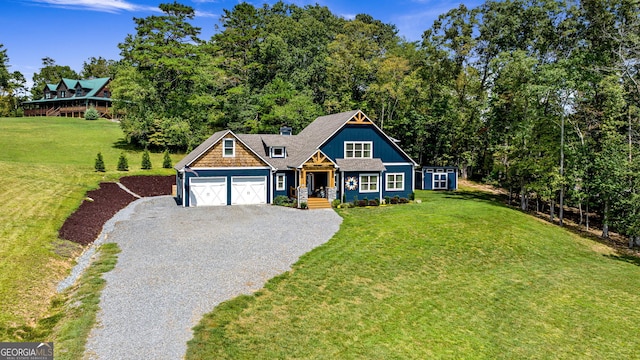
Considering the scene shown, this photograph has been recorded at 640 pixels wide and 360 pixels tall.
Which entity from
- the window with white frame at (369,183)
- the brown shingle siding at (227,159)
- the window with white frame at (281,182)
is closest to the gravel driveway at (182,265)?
the brown shingle siding at (227,159)

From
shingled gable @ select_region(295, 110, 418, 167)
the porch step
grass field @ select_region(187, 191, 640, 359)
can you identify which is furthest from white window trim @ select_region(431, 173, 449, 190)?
grass field @ select_region(187, 191, 640, 359)

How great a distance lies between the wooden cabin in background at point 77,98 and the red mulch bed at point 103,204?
4831 centimetres

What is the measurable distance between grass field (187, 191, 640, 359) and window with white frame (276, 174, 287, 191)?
34.4ft

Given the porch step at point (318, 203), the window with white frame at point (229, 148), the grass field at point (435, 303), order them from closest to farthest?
1. the grass field at point (435, 303)
2. the porch step at point (318, 203)
3. the window with white frame at point (229, 148)

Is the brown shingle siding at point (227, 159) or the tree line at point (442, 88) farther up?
the tree line at point (442, 88)

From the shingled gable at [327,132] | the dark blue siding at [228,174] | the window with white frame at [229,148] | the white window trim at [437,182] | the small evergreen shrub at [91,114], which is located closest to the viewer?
the dark blue siding at [228,174]

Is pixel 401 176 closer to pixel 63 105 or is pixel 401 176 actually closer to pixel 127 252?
pixel 127 252

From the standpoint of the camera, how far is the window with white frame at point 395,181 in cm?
3260

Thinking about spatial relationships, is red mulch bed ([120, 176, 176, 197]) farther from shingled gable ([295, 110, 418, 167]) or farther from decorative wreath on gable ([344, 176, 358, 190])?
decorative wreath on gable ([344, 176, 358, 190])

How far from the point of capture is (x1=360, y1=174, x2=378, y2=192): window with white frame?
103ft

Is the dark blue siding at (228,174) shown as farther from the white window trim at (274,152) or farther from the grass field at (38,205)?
the grass field at (38,205)

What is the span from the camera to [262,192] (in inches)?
1211

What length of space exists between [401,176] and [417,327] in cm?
2244

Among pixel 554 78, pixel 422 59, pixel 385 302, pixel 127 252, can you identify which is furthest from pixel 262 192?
pixel 422 59
